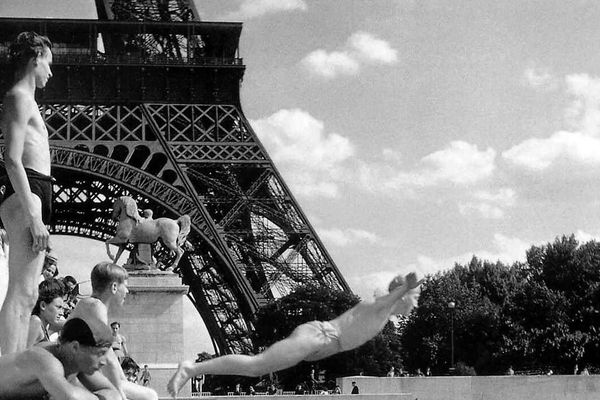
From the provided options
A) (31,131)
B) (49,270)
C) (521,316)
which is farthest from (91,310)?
(521,316)

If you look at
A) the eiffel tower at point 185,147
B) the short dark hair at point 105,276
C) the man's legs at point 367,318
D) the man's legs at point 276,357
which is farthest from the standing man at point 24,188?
the eiffel tower at point 185,147

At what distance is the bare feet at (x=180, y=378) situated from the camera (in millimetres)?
7023

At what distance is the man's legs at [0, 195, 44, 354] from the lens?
6.50m

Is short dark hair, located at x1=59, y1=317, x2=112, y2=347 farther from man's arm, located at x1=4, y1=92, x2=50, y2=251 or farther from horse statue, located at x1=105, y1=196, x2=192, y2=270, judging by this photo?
horse statue, located at x1=105, y1=196, x2=192, y2=270

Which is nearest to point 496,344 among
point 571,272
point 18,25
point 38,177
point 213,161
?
point 571,272

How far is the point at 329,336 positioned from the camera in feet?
22.4

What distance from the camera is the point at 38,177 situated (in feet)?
22.8

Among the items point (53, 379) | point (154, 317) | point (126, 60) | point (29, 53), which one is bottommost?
point (53, 379)

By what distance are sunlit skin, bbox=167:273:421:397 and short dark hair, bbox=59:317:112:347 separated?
2.12 meters

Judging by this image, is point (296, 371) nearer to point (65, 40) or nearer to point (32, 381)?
point (65, 40)

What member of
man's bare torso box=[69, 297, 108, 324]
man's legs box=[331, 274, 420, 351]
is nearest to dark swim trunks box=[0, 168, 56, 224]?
man's bare torso box=[69, 297, 108, 324]

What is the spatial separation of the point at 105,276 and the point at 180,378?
921mm

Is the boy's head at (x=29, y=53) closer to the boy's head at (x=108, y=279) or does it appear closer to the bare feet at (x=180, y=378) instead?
the boy's head at (x=108, y=279)

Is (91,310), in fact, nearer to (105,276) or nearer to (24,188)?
(105,276)
